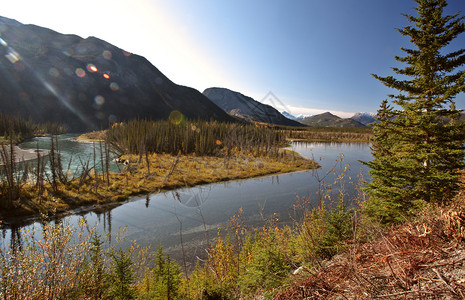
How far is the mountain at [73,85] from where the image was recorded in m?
116

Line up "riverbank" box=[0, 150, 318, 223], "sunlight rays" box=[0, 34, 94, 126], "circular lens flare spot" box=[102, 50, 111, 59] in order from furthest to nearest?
"circular lens flare spot" box=[102, 50, 111, 59] → "sunlight rays" box=[0, 34, 94, 126] → "riverbank" box=[0, 150, 318, 223]

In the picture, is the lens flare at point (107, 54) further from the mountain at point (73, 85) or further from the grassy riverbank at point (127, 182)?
the grassy riverbank at point (127, 182)

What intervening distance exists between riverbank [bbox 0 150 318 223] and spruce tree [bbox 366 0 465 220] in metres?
10.4

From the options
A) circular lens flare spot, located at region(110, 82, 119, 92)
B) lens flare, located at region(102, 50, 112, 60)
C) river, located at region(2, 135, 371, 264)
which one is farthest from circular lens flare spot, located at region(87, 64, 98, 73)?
river, located at region(2, 135, 371, 264)

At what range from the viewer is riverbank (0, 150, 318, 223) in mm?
12617

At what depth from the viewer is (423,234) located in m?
2.49

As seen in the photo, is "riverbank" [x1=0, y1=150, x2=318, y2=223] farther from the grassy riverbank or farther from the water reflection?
the water reflection

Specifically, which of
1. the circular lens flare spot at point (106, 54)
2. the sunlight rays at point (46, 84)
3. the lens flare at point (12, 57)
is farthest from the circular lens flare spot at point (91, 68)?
the lens flare at point (12, 57)

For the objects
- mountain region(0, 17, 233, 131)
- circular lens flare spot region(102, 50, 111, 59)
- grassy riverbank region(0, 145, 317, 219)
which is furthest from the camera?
circular lens flare spot region(102, 50, 111, 59)

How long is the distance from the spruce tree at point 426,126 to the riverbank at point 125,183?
1039 centimetres

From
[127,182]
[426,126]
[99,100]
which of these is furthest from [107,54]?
[426,126]

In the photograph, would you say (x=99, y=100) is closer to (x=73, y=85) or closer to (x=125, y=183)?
(x=73, y=85)

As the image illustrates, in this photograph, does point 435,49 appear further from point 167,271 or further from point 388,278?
point 167,271

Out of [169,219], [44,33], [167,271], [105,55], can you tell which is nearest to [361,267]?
[167,271]
